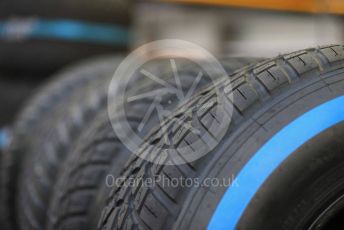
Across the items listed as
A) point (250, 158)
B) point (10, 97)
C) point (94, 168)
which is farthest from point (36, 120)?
point (250, 158)

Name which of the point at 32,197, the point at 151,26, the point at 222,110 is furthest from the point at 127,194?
the point at 151,26

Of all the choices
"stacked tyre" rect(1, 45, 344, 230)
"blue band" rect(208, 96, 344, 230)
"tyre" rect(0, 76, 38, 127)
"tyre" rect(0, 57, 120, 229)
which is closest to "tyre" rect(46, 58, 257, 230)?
"stacked tyre" rect(1, 45, 344, 230)

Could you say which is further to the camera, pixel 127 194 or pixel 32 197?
pixel 32 197

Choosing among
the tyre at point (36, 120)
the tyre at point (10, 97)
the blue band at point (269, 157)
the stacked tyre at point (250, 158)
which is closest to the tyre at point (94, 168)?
the stacked tyre at point (250, 158)

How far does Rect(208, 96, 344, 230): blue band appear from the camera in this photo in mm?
676

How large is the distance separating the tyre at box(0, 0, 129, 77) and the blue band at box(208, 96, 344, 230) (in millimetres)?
1633

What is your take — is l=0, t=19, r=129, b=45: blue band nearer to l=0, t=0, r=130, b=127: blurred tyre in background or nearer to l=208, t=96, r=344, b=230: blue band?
l=0, t=0, r=130, b=127: blurred tyre in background

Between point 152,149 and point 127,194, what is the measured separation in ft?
0.23

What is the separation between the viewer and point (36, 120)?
5.74 ft

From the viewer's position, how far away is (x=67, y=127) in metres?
1.39

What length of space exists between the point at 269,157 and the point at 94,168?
0.46 m

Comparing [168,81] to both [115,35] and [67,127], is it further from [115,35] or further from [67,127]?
[115,35]

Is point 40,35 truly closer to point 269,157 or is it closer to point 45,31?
point 45,31

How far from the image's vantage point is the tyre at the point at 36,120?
1.65 meters
